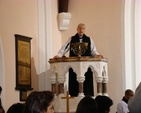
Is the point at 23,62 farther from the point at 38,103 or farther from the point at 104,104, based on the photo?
the point at 38,103

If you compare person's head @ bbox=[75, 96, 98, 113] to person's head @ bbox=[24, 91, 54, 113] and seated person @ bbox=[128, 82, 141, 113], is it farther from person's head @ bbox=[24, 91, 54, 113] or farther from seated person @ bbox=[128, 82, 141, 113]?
seated person @ bbox=[128, 82, 141, 113]

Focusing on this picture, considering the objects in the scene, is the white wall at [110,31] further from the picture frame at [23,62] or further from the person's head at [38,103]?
the person's head at [38,103]

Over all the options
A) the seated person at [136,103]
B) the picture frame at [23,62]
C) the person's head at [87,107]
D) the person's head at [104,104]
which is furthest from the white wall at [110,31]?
the seated person at [136,103]

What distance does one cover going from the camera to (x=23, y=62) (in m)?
9.34

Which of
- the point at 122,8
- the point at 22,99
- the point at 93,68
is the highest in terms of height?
the point at 122,8

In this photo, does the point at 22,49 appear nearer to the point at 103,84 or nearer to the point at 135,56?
the point at 103,84

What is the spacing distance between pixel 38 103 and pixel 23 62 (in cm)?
589

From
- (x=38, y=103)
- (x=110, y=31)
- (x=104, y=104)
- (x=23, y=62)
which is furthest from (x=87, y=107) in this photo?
(x=110, y=31)

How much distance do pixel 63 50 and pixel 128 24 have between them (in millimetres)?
2160

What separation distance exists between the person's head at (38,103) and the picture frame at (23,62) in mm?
5472

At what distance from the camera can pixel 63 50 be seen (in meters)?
9.09

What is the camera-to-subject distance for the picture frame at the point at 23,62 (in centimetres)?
909

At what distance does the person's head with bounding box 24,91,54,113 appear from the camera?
136 inches

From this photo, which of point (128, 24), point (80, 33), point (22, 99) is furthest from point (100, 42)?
point (22, 99)
